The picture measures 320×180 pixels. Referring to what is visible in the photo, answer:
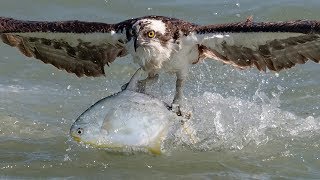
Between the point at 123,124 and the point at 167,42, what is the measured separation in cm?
150

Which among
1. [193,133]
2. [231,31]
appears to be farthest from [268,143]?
[231,31]

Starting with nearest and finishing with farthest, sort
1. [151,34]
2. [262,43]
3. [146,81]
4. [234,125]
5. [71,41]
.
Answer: [151,34] < [262,43] < [146,81] < [71,41] < [234,125]

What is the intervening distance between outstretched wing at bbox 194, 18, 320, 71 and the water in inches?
39.2

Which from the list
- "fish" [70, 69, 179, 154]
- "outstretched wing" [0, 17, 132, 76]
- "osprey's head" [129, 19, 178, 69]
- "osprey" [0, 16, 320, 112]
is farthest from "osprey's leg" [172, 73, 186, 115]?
"fish" [70, 69, 179, 154]

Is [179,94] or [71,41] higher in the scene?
[71,41]

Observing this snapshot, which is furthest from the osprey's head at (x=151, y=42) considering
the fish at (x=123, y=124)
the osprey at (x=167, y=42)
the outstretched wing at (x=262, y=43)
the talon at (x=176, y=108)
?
the fish at (x=123, y=124)

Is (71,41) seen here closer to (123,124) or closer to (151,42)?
(151,42)

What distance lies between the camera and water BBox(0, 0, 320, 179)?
10.4 metres

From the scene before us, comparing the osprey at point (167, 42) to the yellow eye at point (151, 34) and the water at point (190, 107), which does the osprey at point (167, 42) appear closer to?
the yellow eye at point (151, 34)

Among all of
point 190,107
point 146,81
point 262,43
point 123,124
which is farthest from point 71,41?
point 262,43

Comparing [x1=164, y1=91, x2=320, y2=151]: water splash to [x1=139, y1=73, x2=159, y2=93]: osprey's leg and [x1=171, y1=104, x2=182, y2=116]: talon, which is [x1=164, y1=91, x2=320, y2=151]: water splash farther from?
[x1=139, y1=73, x2=159, y2=93]: osprey's leg

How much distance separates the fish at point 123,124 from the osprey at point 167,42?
85cm

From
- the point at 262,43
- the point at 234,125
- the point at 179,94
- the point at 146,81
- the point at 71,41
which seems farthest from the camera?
the point at 234,125

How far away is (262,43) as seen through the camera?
35.6 ft
